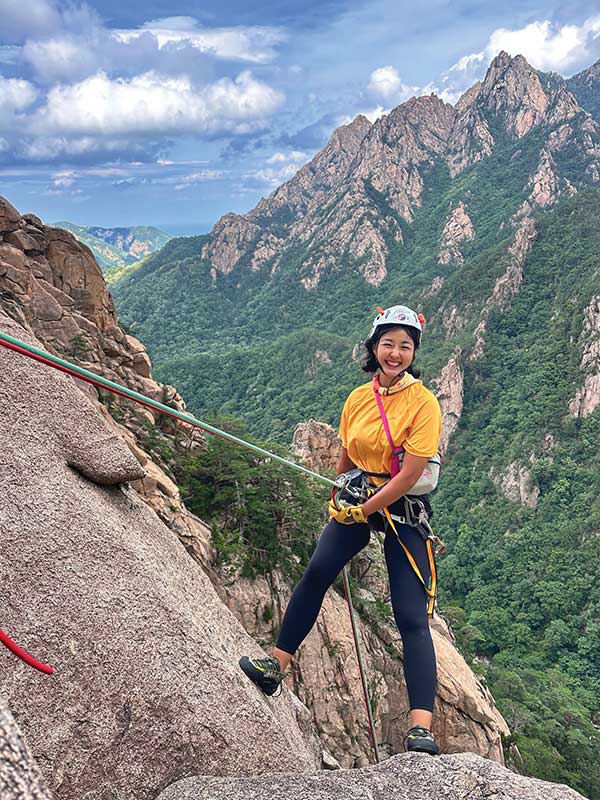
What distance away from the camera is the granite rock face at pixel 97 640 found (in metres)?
2.62

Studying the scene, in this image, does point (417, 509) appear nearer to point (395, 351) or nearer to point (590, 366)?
point (395, 351)

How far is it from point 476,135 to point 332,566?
731 ft

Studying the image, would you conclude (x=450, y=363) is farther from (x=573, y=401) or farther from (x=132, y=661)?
(x=132, y=661)

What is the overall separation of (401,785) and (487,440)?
234 feet

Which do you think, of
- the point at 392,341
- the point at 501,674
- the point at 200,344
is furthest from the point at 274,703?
the point at 200,344

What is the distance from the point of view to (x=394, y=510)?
131 inches

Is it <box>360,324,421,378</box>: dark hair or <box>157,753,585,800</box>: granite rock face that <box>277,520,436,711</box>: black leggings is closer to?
<box>157,753,585,800</box>: granite rock face

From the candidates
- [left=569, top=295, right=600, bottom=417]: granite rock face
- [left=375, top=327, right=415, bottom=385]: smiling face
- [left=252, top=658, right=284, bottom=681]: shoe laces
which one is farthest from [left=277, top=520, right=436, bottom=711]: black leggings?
[left=569, top=295, right=600, bottom=417]: granite rock face

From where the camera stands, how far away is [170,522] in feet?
22.3

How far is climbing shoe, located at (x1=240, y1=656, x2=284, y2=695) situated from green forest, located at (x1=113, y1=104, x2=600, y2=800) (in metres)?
4.80

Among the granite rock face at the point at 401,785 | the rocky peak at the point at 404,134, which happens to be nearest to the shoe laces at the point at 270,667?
the granite rock face at the point at 401,785

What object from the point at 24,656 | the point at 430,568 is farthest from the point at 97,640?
the point at 430,568

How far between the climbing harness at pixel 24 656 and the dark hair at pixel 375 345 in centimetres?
255

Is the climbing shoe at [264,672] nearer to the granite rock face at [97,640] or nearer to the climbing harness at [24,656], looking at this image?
the granite rock face at [97,640]
